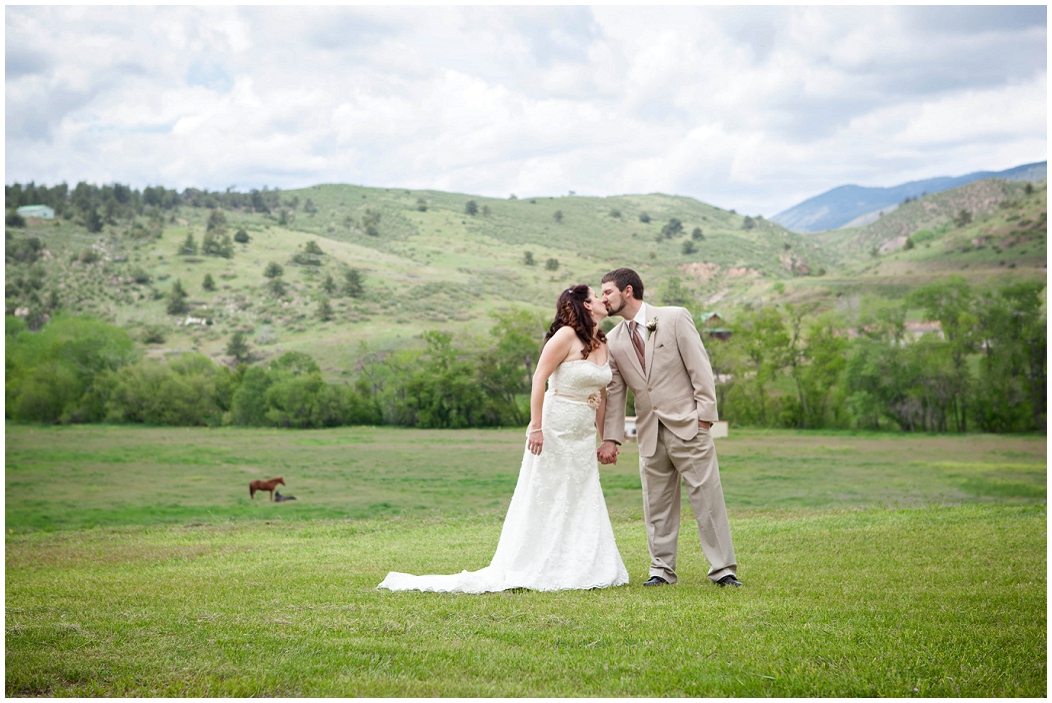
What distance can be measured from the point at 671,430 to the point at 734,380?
138ft

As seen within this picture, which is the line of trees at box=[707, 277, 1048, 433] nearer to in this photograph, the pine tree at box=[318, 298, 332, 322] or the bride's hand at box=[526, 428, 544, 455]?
the bride's hand at box=[526, 428, 544, 455]

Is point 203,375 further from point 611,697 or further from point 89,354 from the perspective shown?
point 611,697

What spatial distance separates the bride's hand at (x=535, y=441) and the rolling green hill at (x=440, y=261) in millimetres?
51180

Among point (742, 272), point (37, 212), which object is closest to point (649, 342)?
point (742, 272)

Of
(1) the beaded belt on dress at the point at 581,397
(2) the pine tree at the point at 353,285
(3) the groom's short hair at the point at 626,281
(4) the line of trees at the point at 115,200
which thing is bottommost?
(1) the beaded belt on dress at the point at 581,397

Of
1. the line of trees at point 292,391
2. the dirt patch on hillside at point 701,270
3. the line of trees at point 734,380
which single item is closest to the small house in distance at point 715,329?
the line of trees at point 734,380

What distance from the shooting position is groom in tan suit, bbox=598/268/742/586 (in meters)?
6.64

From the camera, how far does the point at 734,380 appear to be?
1866 inches

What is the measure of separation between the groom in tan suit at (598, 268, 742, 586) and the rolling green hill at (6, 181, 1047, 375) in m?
51.0

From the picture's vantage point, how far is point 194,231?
103500 mm

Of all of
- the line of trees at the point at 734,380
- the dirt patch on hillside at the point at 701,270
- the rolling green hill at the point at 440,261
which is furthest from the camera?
the dirt patch on hillside at the point at 701,270

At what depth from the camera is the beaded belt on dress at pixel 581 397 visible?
681 cm

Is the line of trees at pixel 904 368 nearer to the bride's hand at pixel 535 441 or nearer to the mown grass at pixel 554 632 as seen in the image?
the mown grass at pixel 554 632

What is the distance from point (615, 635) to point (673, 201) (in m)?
146
